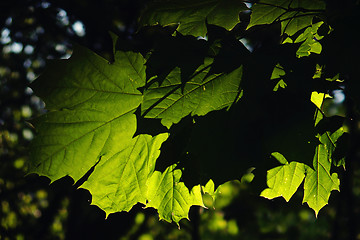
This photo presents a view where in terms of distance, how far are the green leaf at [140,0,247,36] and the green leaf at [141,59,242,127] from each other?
0.92 ft

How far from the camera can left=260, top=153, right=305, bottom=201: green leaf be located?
154 cm

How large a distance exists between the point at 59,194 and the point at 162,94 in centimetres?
388

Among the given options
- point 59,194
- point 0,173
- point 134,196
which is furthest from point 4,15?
point 134,196

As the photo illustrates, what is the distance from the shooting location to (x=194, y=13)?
1.43m

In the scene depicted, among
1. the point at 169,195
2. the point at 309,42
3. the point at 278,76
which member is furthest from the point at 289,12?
the point at 169,195

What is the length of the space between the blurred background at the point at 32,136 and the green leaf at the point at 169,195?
1.83m

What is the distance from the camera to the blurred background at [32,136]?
3.65 metres

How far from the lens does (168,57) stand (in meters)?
1.18

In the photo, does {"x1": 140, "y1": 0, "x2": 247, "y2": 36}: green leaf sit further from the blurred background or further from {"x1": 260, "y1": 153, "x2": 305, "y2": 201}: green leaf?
the blurred background

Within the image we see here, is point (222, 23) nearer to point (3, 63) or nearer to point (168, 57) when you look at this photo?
point (168, 57)

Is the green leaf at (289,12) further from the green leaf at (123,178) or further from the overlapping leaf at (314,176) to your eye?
the green leaf at (123,178)

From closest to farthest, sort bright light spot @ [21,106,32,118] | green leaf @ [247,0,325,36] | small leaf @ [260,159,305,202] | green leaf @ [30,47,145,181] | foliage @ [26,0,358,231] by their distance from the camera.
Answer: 1. foliage @ [26,0,358,231]
2. green leaf @ [247,0,325,36]
3. green leaf @ [30,47,145,181]
4. small leaf @ [260,159,305,202]
5. bright light spot @ [21,106,32,118]

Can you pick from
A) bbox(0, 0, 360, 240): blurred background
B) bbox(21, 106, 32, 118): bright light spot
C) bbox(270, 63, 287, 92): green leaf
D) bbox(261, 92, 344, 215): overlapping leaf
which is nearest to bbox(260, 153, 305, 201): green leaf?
bbox(261, 92, 344, 215): overlapping leaf

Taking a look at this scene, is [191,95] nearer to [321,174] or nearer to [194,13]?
[194,13]
